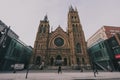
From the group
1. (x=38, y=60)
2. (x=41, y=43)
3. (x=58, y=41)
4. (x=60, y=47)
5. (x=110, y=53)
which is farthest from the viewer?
(x=58, y=41)

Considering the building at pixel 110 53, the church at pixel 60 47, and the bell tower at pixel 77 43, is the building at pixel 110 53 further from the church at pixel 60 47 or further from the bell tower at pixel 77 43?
the bell tower at pixel 77 43

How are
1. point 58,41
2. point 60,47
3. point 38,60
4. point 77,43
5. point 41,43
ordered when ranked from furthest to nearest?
point 58,41 < point 77,43 < point 60,47 < point 41,43 < point 38,60

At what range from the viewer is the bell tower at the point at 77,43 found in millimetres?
35125

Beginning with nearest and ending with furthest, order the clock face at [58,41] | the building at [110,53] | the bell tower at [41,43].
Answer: the building at [110,53] < the bell tower at [41,43] < the clock face at [58,41]

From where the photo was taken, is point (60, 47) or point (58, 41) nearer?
point (60, 47)

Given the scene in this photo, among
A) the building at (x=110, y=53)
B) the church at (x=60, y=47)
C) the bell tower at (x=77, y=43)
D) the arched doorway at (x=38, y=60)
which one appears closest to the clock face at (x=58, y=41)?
the church at (x=60, y=47)

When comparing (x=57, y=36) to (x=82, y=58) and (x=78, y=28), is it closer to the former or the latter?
(x=78, y=28)

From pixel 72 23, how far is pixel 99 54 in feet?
58.0

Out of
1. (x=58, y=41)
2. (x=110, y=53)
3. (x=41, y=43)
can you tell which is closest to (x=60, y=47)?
(x=58, y=41)

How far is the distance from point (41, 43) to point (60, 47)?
7.99 meters

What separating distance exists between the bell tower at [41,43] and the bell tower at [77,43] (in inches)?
424

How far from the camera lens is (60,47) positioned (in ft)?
123

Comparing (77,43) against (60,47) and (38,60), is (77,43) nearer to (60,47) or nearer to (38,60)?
(60,47)

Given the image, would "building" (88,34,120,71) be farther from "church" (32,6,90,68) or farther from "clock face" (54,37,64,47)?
"clock face" (54,37,64,47)
